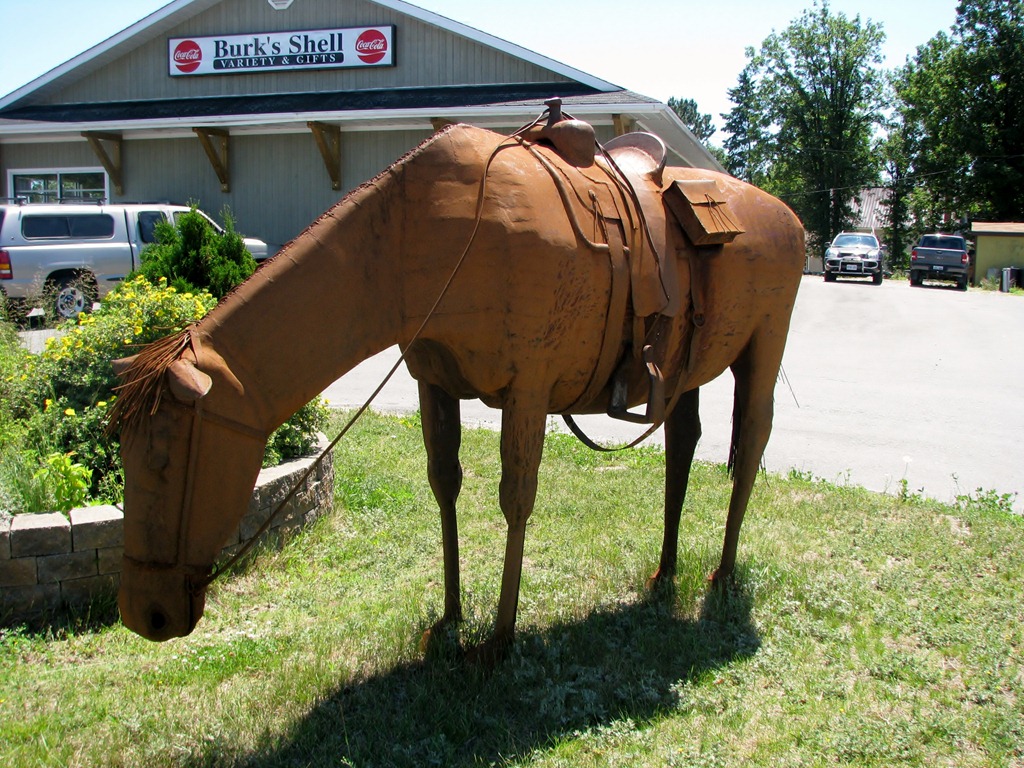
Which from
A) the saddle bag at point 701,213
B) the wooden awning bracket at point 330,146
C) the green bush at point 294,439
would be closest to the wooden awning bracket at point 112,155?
the wooden awning bracket at point 330,146

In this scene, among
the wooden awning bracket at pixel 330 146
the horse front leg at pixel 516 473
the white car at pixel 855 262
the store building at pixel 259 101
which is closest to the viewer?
the horse front leg at pixel 516 473

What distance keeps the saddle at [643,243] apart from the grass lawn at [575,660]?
3.96ft

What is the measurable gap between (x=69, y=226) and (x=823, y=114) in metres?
48.0

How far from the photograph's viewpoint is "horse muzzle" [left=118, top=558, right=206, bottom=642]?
2.81m

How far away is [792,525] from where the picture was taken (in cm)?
586

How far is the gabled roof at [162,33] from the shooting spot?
18.0m

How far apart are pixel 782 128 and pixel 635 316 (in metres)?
55.1

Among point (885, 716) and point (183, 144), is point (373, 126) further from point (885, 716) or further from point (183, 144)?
point (885, 716)

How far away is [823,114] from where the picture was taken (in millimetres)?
52375

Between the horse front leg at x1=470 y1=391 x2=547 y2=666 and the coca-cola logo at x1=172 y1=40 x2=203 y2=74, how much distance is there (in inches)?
786

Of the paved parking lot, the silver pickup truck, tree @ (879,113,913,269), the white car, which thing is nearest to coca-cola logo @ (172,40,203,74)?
the silver pickup truck

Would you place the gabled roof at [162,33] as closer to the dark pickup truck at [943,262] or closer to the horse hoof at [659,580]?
the horse hoof at [659,580]

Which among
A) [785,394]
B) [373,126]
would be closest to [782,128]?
[373,126]

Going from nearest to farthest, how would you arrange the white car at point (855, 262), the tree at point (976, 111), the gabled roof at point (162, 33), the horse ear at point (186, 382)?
the horse ear at point (186, 382), the gabled roof at point (162, 33), the white car at point (855, 262), the tree at point (976, 111)
